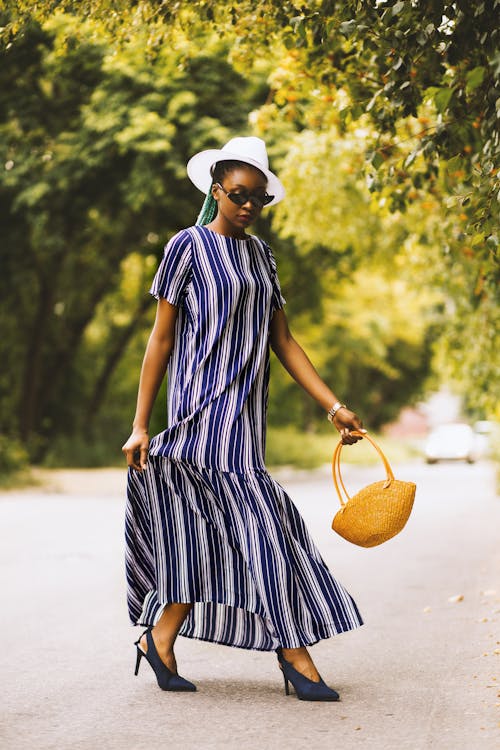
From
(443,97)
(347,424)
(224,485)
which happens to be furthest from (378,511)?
(443,97)

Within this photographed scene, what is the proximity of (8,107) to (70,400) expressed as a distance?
1319cm

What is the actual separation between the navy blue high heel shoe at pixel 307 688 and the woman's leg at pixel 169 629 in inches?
16.4

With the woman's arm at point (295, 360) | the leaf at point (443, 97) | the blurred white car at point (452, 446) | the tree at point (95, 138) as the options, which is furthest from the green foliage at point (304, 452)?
the leaf at point (443, 97)

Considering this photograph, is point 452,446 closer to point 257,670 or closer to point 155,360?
point 257,670

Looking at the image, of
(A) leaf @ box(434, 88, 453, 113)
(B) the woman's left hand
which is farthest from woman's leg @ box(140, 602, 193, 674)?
(A) leaf @ box(434, 88, 453, 113)

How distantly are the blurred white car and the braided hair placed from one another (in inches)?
1390

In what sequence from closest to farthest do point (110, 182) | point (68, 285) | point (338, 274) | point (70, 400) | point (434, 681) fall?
point (434, 681), point (110, 182), point (338, 274), point (68, 285), point (70, 400)

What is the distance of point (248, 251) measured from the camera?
4.81m

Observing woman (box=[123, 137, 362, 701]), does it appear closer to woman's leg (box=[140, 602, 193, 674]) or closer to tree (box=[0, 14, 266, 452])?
woman's leg (box=[140, 602, 193, 674])

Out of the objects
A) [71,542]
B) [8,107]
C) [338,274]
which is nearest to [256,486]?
[71,542]

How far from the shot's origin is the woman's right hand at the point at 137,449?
4.63 meters

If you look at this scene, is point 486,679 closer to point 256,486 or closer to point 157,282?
point 256,486

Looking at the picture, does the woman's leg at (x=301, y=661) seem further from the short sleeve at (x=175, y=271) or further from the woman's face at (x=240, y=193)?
the woman's face at (x=240, y=193)

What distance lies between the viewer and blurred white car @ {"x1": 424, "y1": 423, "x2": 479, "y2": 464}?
1569 inches
